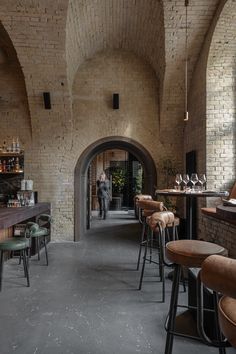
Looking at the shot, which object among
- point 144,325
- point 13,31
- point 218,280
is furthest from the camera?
point 13,31

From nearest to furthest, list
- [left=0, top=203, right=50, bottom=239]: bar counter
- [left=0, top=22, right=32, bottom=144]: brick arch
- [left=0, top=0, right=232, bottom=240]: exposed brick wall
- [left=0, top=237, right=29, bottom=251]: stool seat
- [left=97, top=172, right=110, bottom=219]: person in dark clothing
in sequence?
[left=0, top=237, right=29, bottom=251]: stool seat < [left=0, top=203, right=50, bottom=239]: bar counter < [left=0, top=0, right=232, bottom=240]: exposed brick wall < [left=0, top=22, right=32, bottom=144]: brick arch < [left=97, top=172, right=110, bottom=219]: person in dark clothing

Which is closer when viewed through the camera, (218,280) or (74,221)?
(218,280)

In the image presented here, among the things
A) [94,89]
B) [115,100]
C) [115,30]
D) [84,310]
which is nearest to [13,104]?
[94,89]

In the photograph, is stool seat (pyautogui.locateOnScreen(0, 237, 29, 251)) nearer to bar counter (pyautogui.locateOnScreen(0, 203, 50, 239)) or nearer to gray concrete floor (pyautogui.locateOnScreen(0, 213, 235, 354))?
bar counter (pyautogui.locateOnScreen(0, 203, 50, 239))

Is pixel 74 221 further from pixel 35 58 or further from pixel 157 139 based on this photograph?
pixel 35 58

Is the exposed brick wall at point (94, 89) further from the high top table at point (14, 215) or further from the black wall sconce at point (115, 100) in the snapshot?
the high top table at point (14, 215)

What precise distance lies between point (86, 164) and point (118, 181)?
275 inches

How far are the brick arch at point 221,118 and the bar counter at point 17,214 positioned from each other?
3121mm

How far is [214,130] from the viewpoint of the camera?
15.4 ft

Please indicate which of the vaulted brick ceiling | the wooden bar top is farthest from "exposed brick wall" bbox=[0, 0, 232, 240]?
the wooden bar top

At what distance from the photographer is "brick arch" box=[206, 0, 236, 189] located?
4.64 m

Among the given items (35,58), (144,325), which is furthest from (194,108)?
(144,325)

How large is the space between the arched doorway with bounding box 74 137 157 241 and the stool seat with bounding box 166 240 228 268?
4.31m

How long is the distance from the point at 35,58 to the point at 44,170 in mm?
2275
